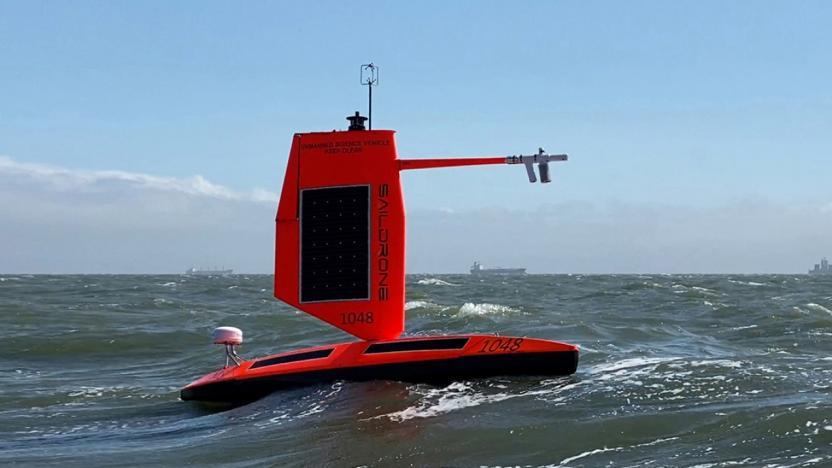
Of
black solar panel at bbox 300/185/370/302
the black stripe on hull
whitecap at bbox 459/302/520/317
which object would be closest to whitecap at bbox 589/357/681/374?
the black stripe on hull

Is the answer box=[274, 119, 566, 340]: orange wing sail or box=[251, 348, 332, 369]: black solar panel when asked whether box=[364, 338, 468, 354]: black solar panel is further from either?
box=[251, 348, 332, 369]: black solar panel

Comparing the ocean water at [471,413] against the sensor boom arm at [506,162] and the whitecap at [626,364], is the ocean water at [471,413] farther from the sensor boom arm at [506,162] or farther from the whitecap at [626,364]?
the sensor boom arm at [506,162]

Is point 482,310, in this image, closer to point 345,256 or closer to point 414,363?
point 345,256

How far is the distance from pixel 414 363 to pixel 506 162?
2923 millimetres

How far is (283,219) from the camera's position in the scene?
46.2 ft

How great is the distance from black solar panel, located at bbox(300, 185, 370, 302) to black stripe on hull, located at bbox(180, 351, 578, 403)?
3.49 ft

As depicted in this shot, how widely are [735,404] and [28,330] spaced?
2151 cm

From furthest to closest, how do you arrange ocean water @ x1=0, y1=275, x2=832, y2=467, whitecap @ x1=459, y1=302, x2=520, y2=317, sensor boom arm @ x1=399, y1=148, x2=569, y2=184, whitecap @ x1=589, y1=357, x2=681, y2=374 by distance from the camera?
whitecap @ x1=459, y1=302, x2=520, y2=317, whitecap @ x1=589, y1=357, x2=681, y2=374, sensor boom arm @ x1=399, y1=148, x2=569, y2=184, ocean water @ x1=0, y1=275, x2=832, y2=467

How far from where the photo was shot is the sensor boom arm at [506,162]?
1313 cm

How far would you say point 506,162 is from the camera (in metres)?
13.4

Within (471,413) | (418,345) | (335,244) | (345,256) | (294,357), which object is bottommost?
(471,413)

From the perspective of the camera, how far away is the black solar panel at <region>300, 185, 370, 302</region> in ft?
45.6

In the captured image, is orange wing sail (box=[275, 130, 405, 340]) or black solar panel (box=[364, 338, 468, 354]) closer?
black solar panel (box=[364, 338, 468, 354])

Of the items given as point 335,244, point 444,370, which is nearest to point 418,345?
point 444,370
